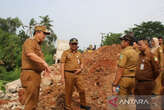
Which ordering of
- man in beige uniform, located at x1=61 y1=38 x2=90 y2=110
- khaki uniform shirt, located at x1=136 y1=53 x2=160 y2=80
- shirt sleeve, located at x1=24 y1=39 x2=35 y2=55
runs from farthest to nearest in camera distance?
man in beige uniform, located at x1=61 y1=38 x2=90 y2=110 → khaki uniform shirt, located at x1=136 y1=53 x2=160 y2=80 → shirt sleeve, located at x1=24 y1=39 x2=35 y2=55

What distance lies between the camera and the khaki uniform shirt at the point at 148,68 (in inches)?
124

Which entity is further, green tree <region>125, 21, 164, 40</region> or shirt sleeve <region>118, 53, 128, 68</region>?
green tree <region>125, 21, 164, 40</region>

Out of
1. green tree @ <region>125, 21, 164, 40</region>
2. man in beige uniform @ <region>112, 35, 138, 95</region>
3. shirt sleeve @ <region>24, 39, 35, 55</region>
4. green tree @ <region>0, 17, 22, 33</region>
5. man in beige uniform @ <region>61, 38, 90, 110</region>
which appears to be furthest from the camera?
green tree @ <region>0, 17, 22, 33</region>

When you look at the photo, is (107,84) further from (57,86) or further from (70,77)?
(70,77)

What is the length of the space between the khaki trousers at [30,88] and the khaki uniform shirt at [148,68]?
190cm

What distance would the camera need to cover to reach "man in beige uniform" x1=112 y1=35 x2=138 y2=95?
330 centimetres

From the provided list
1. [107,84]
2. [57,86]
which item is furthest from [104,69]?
[57,86]

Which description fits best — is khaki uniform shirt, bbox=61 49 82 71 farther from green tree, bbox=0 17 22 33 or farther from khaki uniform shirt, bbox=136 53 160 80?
green tree, bbox=0 17 22 33

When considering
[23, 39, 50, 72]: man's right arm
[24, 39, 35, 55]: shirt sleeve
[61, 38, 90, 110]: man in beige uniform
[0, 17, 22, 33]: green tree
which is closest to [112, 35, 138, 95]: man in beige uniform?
[23, 39, 50, 72]: man's right arm

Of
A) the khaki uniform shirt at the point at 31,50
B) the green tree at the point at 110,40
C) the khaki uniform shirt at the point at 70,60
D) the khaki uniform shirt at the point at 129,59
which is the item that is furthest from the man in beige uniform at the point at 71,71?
the green tree at the point at 110,40

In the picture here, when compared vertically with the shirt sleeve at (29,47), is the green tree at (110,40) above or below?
above

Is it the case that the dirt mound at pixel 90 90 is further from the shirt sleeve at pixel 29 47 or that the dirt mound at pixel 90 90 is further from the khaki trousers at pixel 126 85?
the shirt sleeve at pixel 29 47

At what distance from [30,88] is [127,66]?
1852 millimetres

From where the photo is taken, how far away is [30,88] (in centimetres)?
299
